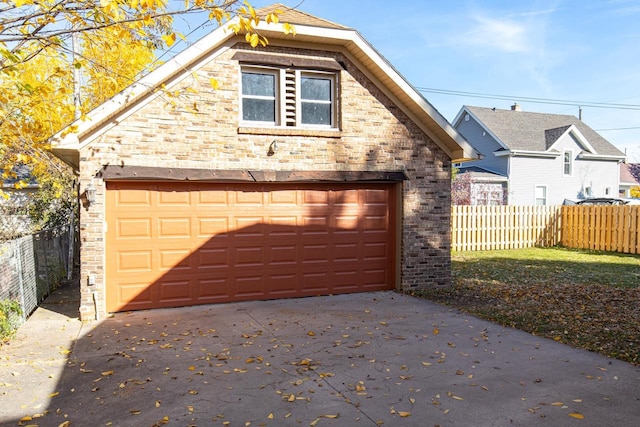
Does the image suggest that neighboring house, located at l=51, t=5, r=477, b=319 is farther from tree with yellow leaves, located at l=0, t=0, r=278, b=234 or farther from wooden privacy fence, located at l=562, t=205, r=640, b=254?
wooden privacy fence, located at l=562, t=205, r=640, b=254

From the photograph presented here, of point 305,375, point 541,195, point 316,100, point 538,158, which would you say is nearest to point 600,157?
point 538,158

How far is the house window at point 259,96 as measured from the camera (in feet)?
31.7

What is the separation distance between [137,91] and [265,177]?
2.82 meters

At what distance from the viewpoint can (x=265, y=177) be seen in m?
9.49

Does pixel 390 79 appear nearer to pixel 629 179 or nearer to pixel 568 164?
pixel 568 164

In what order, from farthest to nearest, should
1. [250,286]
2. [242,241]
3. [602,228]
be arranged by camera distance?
[602,228], [250,286], [242,241]

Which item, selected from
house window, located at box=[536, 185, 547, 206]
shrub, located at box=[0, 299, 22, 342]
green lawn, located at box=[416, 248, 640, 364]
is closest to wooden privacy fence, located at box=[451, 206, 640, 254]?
green lawn, located at box=[416, 248, 640, 364]

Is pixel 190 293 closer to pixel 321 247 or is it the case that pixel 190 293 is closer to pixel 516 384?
pixel 321 247

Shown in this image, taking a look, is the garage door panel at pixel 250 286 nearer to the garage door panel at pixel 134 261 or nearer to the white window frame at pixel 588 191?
the garage door panel at pixel 134 261

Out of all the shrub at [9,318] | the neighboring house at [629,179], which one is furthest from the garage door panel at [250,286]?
the neighboring house at [629,179]

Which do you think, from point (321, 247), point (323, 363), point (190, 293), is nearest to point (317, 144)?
point (321, 247)

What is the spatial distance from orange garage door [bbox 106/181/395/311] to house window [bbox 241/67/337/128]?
140 cm

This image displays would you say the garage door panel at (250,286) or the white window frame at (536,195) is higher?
the white window frame at (536,195)

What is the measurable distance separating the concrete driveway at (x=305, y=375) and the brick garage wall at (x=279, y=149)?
2166mm
